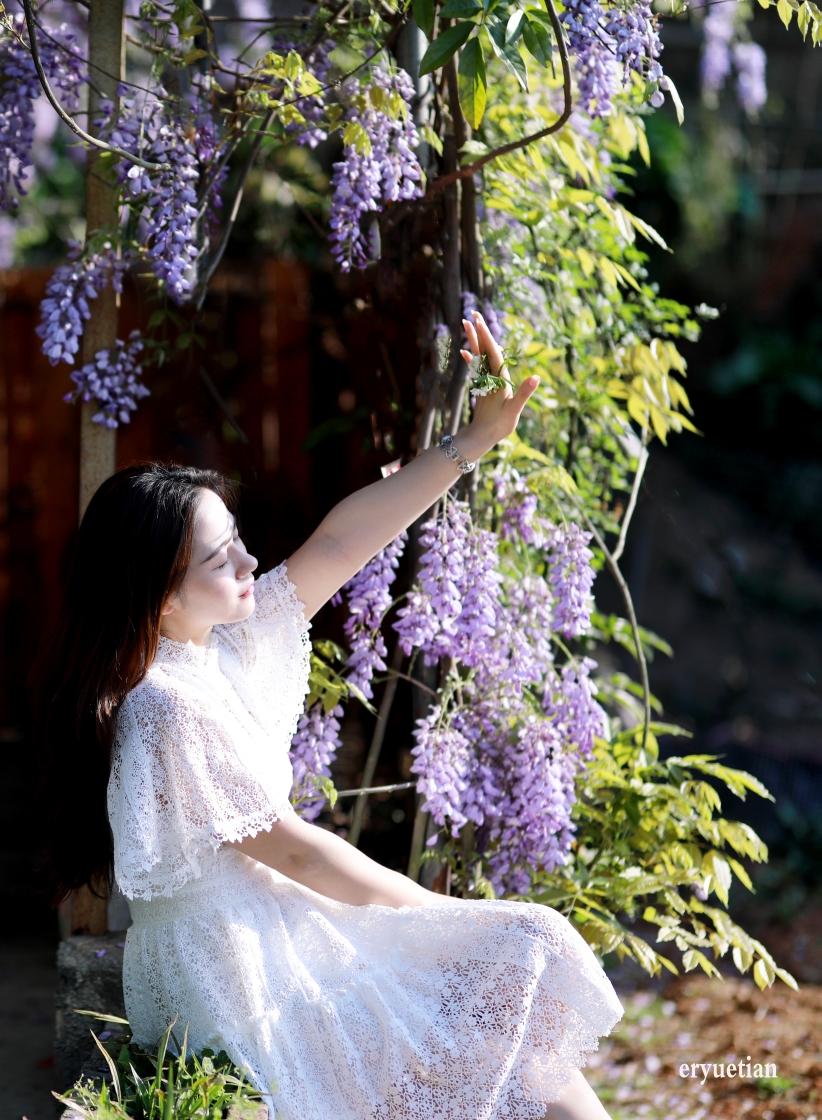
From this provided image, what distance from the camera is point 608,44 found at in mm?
1722

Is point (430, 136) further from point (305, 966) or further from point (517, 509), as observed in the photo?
point (305, 966)

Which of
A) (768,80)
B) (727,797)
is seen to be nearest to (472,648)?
(727,797)

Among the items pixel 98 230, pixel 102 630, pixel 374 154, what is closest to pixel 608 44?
pixel 374 154

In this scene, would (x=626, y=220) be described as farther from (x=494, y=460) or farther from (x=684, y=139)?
(x=684, y=139)

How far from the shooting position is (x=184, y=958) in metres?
1.53

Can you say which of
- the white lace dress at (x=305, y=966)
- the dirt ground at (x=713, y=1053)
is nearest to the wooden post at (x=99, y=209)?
the white lace dress at (x=305, y=966)

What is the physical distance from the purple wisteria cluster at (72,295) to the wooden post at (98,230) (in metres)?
0.06

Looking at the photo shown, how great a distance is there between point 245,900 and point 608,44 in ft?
4.74

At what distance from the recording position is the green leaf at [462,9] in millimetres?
1479

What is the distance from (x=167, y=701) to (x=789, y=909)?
8.79 feet

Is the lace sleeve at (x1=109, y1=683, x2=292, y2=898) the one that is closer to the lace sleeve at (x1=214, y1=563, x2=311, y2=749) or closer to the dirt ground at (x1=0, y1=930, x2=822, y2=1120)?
the lace sleeve at (x1=214, y1=563, x2=311, y2=749)

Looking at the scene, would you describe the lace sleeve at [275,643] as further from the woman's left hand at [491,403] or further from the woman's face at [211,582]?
the woman's left hand at [491,403]

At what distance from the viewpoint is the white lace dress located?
4.77 ft

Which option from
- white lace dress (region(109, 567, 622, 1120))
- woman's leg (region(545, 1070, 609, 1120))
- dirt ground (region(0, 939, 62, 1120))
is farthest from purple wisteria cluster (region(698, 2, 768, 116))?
dirt ground (region(0, 939, 62, 1120))
